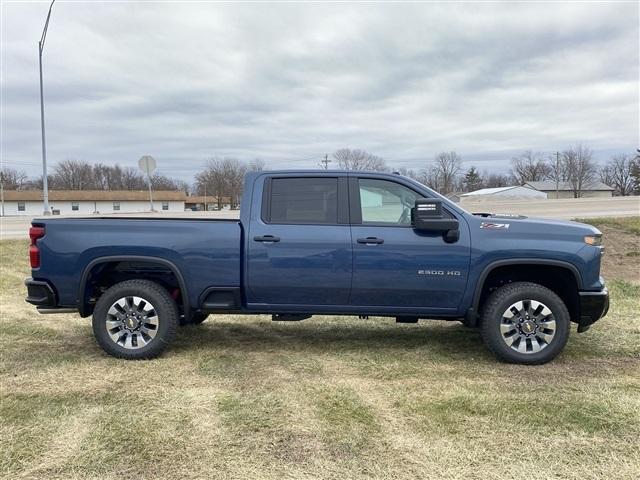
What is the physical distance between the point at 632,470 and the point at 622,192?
109m

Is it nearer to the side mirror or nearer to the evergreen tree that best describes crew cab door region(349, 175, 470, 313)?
the side mirror

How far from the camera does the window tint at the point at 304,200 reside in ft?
16.4

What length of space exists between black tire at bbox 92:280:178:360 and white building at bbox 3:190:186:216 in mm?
65619

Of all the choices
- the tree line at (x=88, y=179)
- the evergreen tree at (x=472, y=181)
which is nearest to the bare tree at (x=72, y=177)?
the tree line at (x=88, y=179)

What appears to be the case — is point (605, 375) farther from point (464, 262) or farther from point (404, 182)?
point (404, 182)

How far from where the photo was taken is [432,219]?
15.5 ft

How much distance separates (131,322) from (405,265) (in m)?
2.75

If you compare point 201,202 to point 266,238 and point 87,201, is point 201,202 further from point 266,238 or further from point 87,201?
point 266,238

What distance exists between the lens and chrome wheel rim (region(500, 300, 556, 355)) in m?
4.77

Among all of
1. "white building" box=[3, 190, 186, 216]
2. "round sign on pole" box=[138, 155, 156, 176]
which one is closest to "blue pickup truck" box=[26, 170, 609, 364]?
"round sign on pole" box=[138, 155, 156, 176]

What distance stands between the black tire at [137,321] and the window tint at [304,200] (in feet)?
4.55

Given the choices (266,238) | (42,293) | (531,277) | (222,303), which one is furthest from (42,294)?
(531,277)

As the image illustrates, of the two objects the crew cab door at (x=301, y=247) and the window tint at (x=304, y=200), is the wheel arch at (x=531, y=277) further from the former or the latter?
the window tint at (x=304, y=200)

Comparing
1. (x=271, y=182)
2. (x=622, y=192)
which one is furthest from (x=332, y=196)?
(x=622, y=192)
